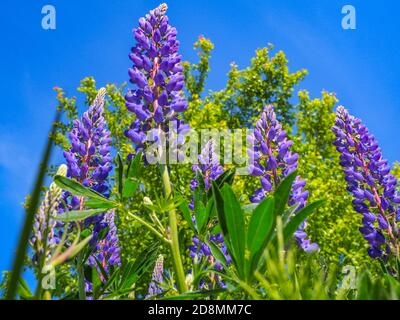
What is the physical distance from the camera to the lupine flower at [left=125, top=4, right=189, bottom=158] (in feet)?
6.85

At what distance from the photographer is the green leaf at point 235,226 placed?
939mm

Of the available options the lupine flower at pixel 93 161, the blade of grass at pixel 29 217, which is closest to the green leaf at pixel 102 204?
the lupine flower at pixel 93 161

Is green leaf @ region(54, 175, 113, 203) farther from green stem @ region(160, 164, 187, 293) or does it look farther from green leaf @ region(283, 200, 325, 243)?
green leaf @ region(283, 200, 325, 243)

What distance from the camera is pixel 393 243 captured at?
10.6 ft

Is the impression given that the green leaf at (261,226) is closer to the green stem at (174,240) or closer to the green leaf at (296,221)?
the green leaf at (296,221)

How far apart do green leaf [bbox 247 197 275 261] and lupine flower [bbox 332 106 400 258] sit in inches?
97.6

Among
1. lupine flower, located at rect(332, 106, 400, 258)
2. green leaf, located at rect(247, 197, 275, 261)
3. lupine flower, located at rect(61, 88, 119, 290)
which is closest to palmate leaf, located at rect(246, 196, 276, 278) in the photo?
green leaf, located at rect(247, 197, 275, 261)

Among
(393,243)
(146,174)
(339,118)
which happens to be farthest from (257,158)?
(146,174)

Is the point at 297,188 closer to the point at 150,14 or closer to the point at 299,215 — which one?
the point at 150,14

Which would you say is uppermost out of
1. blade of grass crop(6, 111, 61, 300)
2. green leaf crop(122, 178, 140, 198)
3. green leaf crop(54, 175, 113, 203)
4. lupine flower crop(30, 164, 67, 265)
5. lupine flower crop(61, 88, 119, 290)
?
lupine flower crop(61, 88, 119, 290)

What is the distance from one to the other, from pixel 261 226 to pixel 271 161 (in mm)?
1949

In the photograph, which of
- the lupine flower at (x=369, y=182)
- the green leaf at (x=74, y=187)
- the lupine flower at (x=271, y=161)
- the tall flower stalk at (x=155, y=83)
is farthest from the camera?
the lupine flower at (x=369, y=182)
